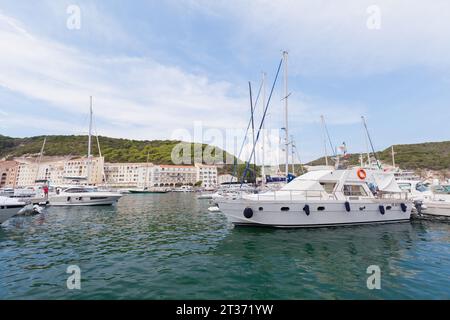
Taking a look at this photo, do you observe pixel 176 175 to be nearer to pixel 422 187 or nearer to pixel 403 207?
pixel 422 187

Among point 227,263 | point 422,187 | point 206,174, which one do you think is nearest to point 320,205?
point 227,263

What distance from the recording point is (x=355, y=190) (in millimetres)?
15578

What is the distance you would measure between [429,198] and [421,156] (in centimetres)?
9760

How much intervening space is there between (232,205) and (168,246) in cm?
466

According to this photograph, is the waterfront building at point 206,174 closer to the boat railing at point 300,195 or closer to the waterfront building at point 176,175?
the waterfront building at point 176,175

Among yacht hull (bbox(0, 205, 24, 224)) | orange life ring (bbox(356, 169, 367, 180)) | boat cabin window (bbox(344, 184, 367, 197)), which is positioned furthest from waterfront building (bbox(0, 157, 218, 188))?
yacht hull (bbox(0, 205, 24, 224))

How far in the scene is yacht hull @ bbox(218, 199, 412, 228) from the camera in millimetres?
13148

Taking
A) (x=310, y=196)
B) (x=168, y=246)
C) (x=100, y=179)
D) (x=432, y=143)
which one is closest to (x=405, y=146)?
(x=432, y=143)

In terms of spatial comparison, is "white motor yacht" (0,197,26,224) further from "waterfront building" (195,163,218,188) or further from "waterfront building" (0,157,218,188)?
"waterfront building" (195,163,218,188)

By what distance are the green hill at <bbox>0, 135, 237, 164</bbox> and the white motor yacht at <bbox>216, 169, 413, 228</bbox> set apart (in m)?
131

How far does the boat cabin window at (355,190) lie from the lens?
1520 centimetres

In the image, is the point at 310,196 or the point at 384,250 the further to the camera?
the point at 310,196

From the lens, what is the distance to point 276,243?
10.5 metres
